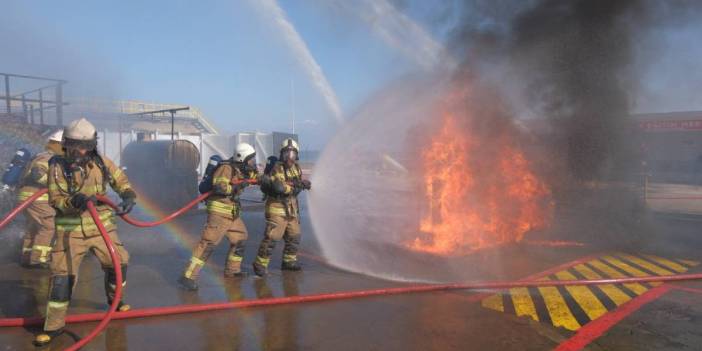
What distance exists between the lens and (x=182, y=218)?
12.0 metres

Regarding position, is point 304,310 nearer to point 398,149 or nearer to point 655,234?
point 398,149

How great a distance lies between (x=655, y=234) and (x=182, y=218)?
1123 cm

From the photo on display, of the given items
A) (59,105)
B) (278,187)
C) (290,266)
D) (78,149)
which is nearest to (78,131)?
(78,149)

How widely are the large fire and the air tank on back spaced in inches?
316

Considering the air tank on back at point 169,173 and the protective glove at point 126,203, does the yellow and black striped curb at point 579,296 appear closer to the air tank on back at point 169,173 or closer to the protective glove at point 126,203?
the protective glove at point 126,203

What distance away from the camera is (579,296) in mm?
5586

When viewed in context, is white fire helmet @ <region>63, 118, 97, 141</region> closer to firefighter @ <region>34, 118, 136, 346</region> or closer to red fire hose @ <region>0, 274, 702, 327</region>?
firefighter @ <region>34, 118, 136, 346</region>

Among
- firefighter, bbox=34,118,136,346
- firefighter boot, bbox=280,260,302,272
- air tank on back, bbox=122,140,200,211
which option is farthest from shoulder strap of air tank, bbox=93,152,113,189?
air tank on back, bbox=122,140,200,211

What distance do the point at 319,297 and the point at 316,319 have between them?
1.84ft

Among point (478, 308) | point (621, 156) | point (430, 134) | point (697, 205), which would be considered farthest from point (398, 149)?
point (697, 205)

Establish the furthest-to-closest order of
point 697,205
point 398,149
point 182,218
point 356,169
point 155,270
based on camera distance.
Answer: point 697,205 < point 182,218 < point 398,149 < point 356,169 < point 155,270

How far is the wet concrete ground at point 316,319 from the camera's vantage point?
413cm

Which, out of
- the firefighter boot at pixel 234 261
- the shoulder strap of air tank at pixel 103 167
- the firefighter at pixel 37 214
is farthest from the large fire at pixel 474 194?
the firefighter at pixel 37 214

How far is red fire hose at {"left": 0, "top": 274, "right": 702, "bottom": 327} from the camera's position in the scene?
4.45 meters
